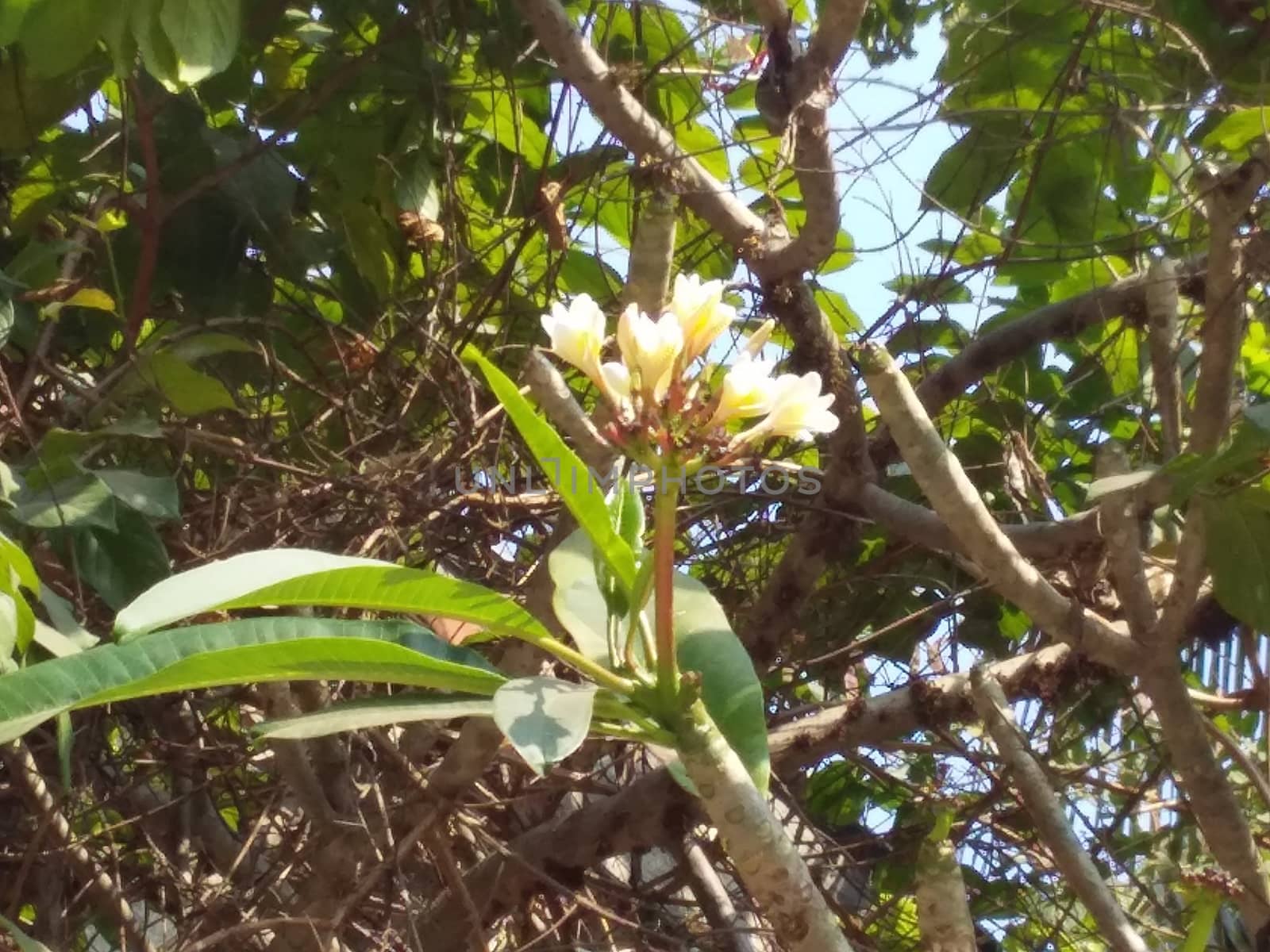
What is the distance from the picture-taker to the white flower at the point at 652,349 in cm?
50

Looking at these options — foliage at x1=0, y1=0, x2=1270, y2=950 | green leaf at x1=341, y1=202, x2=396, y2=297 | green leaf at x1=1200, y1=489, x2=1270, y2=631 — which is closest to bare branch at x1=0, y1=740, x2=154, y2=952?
foliage at x1=0, y1=0, x2=1270, y2=950

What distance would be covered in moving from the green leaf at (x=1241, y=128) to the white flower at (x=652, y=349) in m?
0.67

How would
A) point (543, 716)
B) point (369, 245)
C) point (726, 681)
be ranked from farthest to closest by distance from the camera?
point (369, 245) → point (726, 681) → point (543, 716)

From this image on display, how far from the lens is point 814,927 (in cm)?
51

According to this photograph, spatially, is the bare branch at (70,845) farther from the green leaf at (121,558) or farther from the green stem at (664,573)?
the green stem at (664,573)

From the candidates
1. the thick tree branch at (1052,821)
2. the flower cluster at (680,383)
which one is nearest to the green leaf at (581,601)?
the flower cluster at (680,383)

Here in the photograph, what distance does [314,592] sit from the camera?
54 centimetres

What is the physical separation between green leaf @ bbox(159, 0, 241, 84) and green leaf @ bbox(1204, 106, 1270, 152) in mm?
763

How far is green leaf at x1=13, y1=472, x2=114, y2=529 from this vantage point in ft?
2.80

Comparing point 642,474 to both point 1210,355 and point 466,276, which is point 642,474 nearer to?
point 1210,355

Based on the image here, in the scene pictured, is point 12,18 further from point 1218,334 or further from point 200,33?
point 1218,334

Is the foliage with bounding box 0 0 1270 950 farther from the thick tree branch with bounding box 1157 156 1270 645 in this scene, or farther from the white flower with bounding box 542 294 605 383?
the white flower with bounding box 542 294 605 383

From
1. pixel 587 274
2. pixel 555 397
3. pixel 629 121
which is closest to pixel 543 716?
pixel 555 397

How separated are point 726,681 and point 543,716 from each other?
0.44 ft
